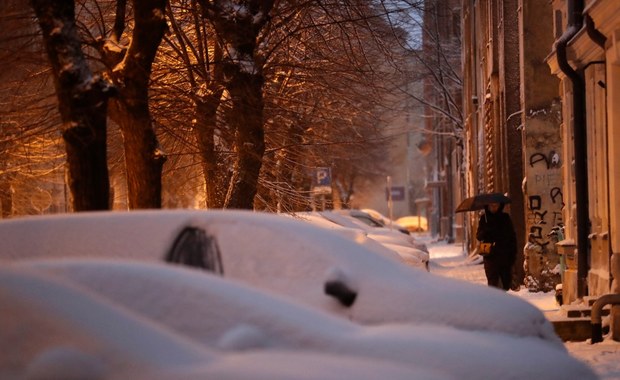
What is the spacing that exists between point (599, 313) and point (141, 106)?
17.9 feet

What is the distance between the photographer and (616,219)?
14906 mm

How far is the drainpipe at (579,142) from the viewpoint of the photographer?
16844 mm

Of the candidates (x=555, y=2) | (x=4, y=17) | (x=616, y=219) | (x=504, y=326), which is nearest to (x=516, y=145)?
(x=555, y=2)

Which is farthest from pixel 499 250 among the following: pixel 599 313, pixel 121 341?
pixel 121 341

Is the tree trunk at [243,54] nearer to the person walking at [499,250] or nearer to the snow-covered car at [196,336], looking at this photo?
the person walking at [499,250]

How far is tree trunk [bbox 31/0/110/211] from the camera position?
38.4 ft

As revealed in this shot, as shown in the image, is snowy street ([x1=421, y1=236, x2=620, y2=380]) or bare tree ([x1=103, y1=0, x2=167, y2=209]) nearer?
snowy street ([x1=421, y1=236, x2=620, y2=380])

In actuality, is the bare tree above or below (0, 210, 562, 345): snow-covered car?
above

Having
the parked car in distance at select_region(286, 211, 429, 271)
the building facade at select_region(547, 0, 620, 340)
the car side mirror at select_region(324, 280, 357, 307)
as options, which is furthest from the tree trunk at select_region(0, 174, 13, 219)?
the car side mirror at select_region(324, 280, 357, 307)

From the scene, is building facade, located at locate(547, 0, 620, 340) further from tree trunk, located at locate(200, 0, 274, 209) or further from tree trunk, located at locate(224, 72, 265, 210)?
tree trunk, located at locate(224, 72, 265, 210)

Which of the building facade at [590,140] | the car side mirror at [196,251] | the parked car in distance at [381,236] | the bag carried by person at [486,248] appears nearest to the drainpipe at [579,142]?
the building facade at [590,140]

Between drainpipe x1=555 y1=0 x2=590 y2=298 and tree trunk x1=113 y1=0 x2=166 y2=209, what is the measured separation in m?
6.37

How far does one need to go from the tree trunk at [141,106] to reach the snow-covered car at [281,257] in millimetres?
5252

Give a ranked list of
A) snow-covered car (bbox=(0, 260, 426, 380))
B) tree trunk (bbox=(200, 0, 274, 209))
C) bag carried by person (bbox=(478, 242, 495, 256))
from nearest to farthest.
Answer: snow-covered car (bbox=(0, 260, 426, 380))
tree trunk (bbox=(200, 0, 274, 209))
bag carried by person (bbox=(478, 242, 495, 256))
